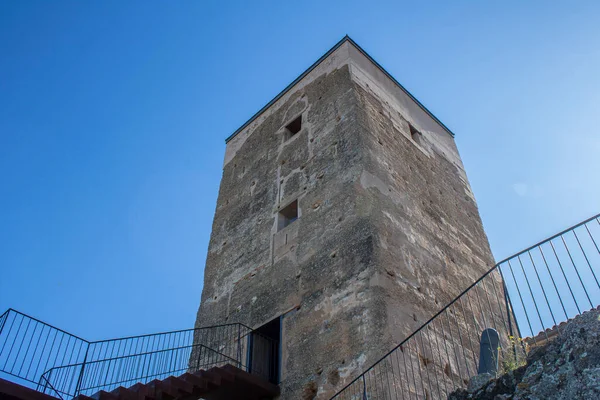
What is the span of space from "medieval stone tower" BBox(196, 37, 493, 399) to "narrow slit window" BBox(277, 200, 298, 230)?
23mm

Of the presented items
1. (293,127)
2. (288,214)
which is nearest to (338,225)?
(288,214)

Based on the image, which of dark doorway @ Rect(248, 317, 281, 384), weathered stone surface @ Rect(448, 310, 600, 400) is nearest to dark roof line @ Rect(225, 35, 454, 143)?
dark doorway @ Rect(248, 317, 281, 384)

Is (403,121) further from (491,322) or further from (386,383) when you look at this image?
(386,383)

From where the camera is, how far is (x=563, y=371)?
493 cm

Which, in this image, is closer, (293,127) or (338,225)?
(338,225)

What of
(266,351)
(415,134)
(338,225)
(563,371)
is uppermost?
(415,134)

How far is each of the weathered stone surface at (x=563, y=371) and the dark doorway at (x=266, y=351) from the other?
519 cm

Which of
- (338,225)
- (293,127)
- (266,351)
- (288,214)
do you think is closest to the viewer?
(338,225)

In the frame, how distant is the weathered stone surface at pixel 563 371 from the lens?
471 cm

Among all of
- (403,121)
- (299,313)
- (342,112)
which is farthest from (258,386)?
(403,121)

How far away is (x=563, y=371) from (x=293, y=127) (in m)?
10.2

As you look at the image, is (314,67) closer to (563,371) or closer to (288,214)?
(288,214)

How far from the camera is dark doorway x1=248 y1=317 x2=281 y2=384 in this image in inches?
400

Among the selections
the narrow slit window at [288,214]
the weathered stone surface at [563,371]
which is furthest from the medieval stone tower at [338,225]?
the weathered stone surface at [563,371]
